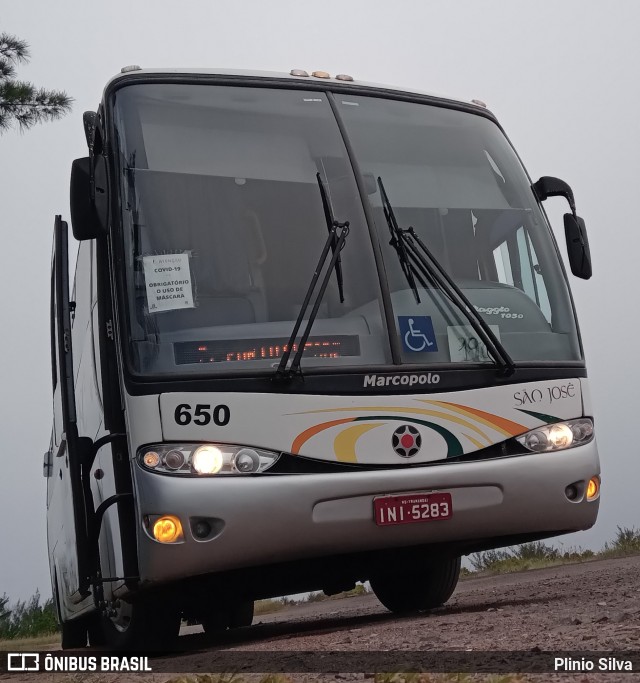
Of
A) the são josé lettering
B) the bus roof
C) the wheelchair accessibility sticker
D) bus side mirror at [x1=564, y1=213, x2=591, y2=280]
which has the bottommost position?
the são josé lettering

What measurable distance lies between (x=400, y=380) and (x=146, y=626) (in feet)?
6.75

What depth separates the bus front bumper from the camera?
19.9ft

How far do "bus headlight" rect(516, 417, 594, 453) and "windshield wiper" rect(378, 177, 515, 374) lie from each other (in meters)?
0.39

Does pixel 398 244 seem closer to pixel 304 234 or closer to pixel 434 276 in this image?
pixel 434 276

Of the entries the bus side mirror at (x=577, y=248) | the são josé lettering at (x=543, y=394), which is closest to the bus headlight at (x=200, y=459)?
the são josé lettering at (x=543, y=394)

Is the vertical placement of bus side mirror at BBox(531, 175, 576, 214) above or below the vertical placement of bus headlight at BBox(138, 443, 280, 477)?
above

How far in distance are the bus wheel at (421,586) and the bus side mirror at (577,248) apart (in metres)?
2.09

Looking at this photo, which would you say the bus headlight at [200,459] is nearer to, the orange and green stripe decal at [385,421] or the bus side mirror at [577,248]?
the orange and green stripe decal at [385,421]

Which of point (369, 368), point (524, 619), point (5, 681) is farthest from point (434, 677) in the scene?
point (5, 681)

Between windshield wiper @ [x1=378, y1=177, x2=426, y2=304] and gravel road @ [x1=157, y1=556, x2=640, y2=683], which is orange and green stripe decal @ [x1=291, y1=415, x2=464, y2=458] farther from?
gravel road @ [x1=157, y1=556, x2=640, y2=683]

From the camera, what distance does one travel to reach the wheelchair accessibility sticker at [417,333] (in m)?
6.64

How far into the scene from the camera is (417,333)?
669cm

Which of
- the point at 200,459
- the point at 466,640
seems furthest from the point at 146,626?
the point at 466,640

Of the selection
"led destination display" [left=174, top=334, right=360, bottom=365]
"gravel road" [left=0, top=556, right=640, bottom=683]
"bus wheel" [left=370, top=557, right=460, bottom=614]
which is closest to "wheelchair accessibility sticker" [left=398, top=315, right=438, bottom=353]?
→ "led destination display" [left=174, top=334, right=360, bottom=365]
